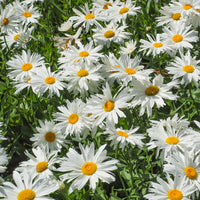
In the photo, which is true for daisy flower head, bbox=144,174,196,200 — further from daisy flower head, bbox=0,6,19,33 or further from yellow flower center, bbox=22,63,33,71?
daisy flower head, bbox=0,6,19,33

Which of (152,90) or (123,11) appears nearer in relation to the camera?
(152,90)

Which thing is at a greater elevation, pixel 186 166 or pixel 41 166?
pixel 186 166

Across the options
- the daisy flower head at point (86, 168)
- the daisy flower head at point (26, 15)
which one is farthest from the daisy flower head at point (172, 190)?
the daisy flower head at point (26, 15)

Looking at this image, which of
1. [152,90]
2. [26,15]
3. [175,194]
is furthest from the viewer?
[26,15]

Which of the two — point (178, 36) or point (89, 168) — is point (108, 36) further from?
point (89, 168)

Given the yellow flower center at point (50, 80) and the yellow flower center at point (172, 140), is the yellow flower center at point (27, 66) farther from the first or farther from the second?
the yellow flower center at point (172, 140)

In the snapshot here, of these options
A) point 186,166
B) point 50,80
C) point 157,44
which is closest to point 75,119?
point 50,80

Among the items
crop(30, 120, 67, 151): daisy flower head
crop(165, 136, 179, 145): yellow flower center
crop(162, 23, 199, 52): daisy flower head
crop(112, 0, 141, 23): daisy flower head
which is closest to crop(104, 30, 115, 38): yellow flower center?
crop(112, 0, 141, 23): daisy flower head
